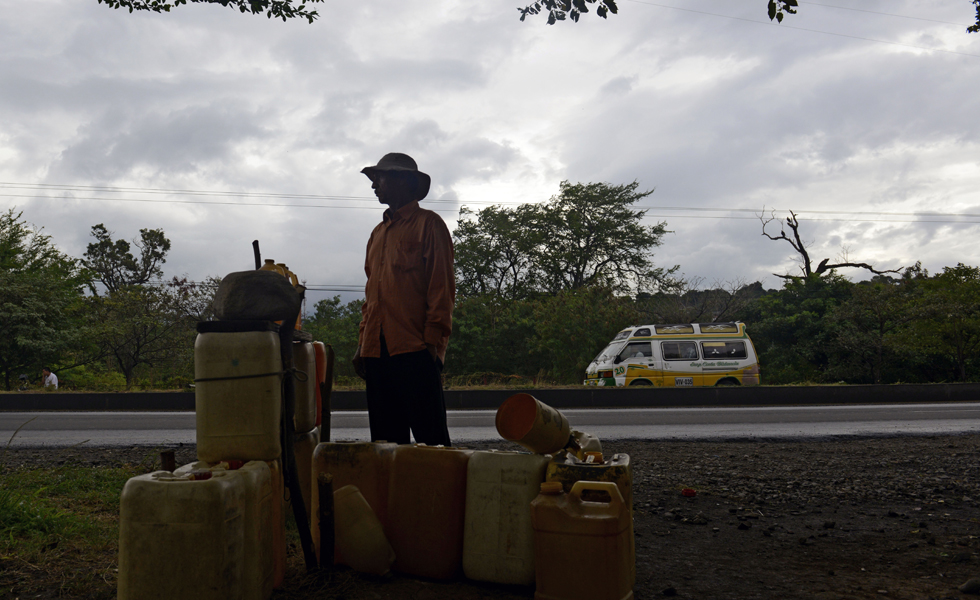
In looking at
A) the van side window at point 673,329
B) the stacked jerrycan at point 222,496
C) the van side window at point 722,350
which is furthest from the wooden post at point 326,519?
the van side window at point 722,350

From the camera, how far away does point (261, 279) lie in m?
2.42

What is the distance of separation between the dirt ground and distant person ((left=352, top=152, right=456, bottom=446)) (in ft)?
2.40

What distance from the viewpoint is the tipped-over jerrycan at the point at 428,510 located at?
2418 mm

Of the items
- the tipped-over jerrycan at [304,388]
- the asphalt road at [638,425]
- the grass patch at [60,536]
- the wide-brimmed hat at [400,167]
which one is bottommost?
the asphalt road at [638,425]

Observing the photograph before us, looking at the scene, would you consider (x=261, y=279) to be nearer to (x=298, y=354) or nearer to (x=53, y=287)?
(x=298, y=354)

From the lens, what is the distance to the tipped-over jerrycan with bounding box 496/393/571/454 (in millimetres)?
2418

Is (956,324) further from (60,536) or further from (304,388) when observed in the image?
(60,536)

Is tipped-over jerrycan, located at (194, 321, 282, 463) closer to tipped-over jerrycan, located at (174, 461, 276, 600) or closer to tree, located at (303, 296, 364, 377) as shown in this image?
tipped-over jerrycan, located at (174, 461, 276, 600)

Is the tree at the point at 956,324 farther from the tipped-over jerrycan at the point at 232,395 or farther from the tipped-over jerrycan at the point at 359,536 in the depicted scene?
the tipped-over jerrycan at the point at 232,395

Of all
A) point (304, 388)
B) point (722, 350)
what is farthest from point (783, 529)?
point (722, 350)

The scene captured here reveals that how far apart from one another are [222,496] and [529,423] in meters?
1.10

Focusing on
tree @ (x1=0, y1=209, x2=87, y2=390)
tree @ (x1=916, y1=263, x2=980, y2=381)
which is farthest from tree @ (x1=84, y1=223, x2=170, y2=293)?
tree @ (x1=916, y1=263, x2=980, y2=381)

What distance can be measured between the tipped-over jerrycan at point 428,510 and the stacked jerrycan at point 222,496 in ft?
1.40

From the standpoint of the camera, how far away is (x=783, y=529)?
3.29 meters
